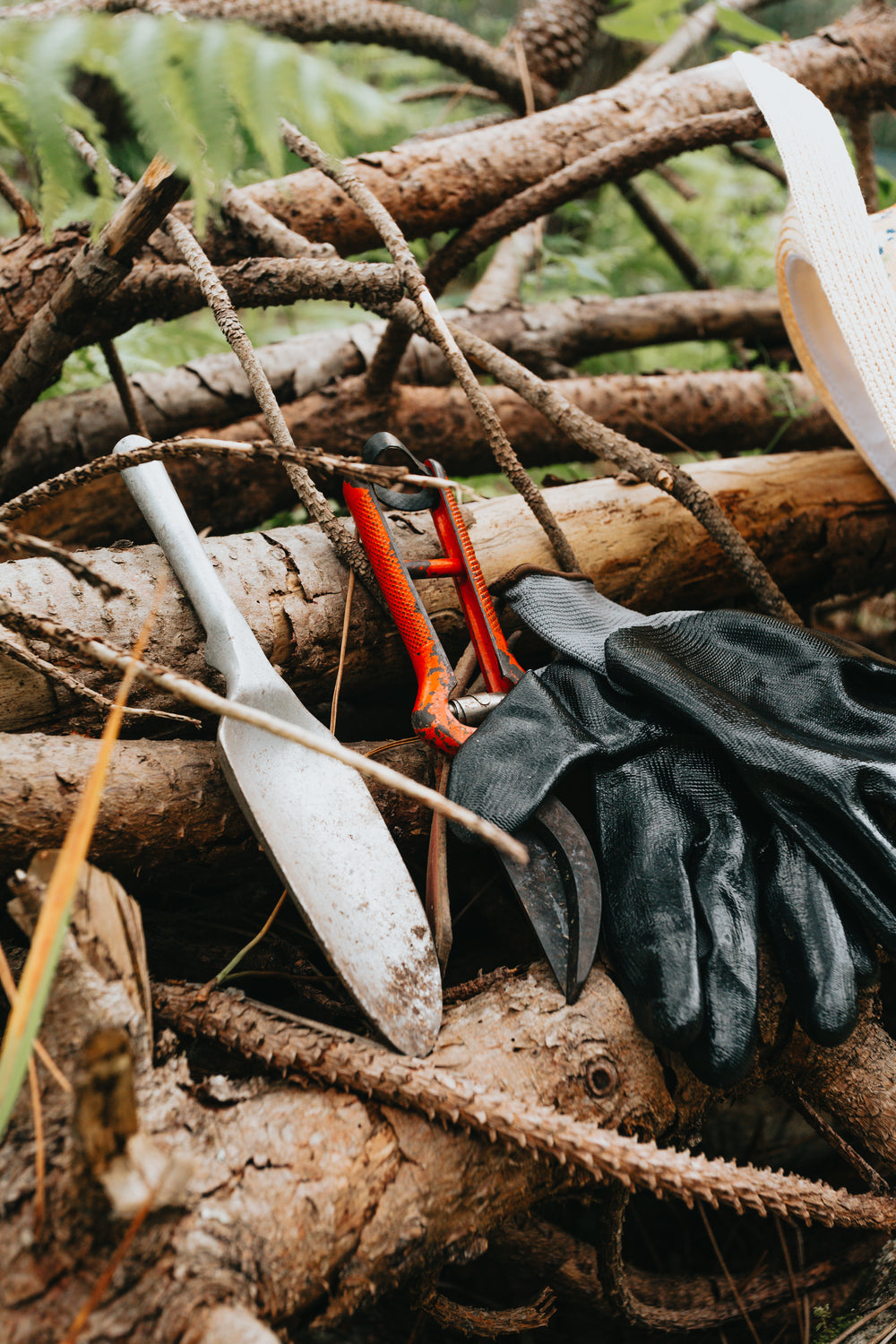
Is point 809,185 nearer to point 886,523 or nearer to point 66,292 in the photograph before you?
point 886,523

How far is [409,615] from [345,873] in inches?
21.2

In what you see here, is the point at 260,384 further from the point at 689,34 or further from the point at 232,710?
the point at 689,34

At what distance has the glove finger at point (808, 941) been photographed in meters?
1.13

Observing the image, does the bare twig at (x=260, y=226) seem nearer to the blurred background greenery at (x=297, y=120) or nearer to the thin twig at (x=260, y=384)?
the blurred background greenery at (x=297, y=120)

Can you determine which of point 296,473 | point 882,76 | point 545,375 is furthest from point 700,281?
point 296,473

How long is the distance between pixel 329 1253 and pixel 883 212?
2257 mm

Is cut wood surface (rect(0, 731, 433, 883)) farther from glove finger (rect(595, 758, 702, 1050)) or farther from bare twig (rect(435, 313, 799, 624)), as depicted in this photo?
bare twig (rect(435, 313, 799, 624))

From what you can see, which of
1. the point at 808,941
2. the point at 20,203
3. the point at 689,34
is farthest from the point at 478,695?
the point at 689,34

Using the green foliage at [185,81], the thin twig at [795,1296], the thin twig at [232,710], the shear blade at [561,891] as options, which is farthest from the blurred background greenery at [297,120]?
the thin twig at [795,1296]

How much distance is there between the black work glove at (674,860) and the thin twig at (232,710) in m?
0.38

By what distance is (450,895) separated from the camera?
163 centimetres

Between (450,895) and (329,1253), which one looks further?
(450,895)

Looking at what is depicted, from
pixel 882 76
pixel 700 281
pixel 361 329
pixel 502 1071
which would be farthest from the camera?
pixel 700 281

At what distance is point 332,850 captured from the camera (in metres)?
1.20
